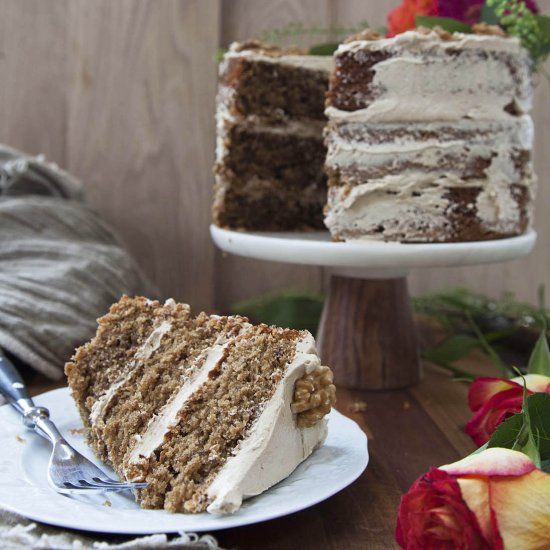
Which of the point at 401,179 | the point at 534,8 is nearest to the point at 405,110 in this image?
the point at 401,179

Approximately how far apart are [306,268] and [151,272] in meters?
0.43

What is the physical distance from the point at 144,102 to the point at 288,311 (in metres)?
0.69

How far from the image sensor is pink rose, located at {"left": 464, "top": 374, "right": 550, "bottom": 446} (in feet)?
3.74

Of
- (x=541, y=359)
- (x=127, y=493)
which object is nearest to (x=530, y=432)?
(x=541, y=359)

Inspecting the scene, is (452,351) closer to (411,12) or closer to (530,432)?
(411,12)

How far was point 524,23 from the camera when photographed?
1.55 m

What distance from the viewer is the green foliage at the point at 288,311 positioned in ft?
6.32

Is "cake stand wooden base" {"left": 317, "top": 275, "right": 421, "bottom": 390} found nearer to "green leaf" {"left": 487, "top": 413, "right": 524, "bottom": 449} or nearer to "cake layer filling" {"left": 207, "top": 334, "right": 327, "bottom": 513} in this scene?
"cake layer filling" {"left": 207, "top": 334, "right": 327, "bottom": 513}

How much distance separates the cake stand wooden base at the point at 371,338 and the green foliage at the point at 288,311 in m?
0.22

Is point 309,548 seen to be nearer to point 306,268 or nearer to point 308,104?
point 308,104

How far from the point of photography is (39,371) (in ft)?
5.28

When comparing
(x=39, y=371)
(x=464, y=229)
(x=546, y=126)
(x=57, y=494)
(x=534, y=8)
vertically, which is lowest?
(x=39, y=371)

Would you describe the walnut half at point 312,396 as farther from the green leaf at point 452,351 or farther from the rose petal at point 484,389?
the green leaf at point 452,351

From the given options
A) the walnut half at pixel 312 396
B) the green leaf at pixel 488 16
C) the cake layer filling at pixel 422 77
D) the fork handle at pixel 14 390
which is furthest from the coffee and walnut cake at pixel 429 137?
the fork handle at pixel 14 390
